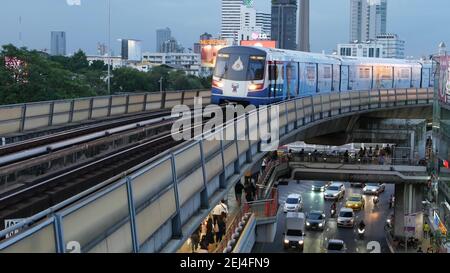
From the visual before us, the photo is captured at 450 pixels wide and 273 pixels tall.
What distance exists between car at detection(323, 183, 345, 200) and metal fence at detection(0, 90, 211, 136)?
2705cm

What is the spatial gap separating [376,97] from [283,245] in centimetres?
1082

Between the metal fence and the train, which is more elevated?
the train

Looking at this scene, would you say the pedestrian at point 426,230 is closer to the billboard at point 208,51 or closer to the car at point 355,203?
the car at point 355,203

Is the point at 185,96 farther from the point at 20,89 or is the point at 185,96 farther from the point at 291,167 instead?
the point at 20,89

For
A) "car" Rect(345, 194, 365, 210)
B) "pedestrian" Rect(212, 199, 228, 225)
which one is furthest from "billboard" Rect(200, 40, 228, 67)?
"pedestrian" Rect(212, 199, 228, 225)

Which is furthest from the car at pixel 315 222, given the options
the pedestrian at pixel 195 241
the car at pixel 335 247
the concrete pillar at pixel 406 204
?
the pedestrian at pixel 195 241

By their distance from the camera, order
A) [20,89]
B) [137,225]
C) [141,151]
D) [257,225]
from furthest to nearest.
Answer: [20,89] → [257,225] → [141,151] → [137,225]

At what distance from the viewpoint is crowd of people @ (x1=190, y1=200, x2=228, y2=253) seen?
1476 centimetres

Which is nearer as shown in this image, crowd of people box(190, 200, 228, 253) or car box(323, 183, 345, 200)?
crowd of people box(190, 200, 228, 253)

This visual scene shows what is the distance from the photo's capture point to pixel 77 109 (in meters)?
27.6

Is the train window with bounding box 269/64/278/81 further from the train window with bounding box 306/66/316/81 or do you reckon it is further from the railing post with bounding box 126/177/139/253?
the railing post with bounding box 126/177/139/253

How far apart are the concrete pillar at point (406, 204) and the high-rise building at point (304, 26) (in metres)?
40.4

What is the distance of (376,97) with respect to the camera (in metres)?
42.2
